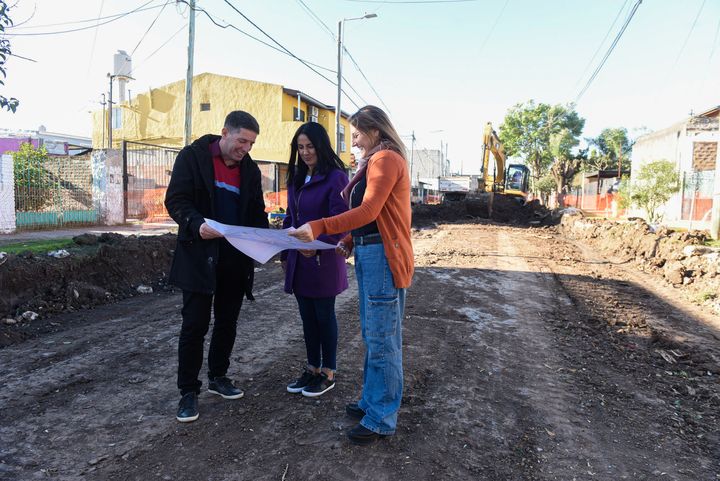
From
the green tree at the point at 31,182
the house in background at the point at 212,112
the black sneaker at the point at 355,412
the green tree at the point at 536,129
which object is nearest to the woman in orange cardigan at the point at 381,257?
the black sneaker at the point at 355,412

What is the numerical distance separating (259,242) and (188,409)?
1168 mm

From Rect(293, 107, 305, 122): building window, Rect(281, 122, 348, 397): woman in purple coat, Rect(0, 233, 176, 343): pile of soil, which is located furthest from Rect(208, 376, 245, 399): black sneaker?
Rect(293, 107, 305, 122): building window

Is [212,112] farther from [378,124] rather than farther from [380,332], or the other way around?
[380,332]

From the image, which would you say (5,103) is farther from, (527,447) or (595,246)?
(595,246)

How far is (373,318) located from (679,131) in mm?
23064

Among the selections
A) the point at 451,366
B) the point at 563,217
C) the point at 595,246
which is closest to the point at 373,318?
the point at 451,366

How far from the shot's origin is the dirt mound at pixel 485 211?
935 inches

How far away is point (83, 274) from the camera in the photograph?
6.58 meters

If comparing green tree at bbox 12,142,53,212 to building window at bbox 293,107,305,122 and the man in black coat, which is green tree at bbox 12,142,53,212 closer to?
the man in black coat

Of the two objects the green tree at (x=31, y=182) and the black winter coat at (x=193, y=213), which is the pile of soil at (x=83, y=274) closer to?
the black winter coat at (x=193, y=213)

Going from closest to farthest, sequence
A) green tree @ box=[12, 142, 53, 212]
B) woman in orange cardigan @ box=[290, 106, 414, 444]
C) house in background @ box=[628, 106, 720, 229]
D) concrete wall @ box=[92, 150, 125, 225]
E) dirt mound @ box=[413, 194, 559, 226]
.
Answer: woman in orange cardigan @ box=[290, 106, 414, 444] → green tree @ box=[12, 142, 53, 212] → concrete wall @ box=[92, 150, 125, 225] → house in background @ box=[628, 106, 720, 229] → dirt mound @ box=[413, 194, 559, 226]

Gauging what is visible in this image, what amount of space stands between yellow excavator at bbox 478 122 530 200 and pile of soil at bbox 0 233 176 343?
1804 cm

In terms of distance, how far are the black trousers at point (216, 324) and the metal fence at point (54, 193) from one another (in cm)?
1127

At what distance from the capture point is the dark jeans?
3320mm
